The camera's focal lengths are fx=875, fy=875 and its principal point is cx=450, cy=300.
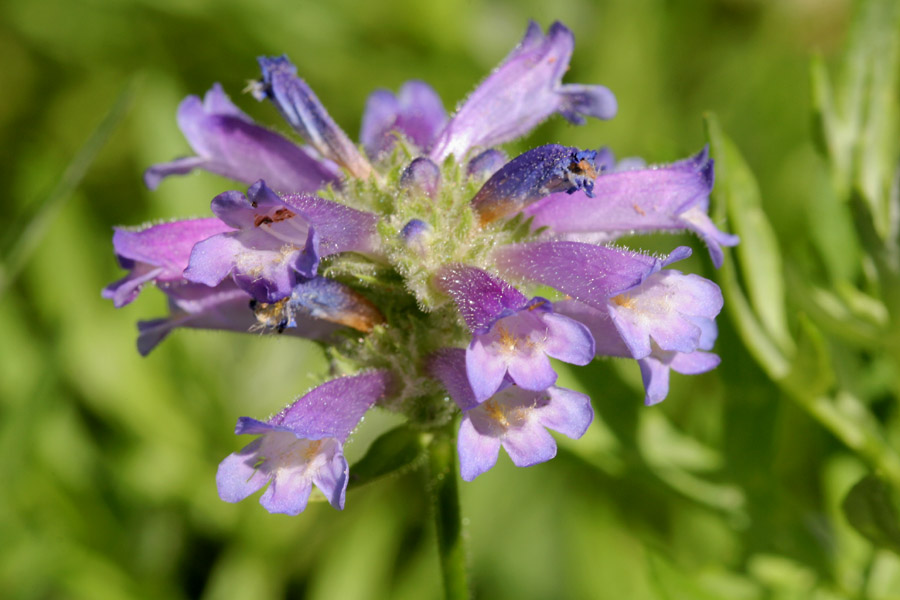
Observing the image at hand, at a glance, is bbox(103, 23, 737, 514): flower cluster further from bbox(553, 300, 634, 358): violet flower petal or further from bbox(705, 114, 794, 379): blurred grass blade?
bbox(705, 114, 794, 379): blurred grass blade

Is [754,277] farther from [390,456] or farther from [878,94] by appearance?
[390,456]

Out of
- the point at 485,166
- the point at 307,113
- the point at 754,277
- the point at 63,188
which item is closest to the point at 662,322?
the point at 485,166

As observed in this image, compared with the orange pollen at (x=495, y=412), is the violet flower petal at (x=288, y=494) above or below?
above

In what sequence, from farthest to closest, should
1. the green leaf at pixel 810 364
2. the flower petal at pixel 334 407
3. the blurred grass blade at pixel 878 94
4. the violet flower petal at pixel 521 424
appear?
the blurred grass blade at pixel 878 94, the green leaf at pixel 810 364, the flower petal at pixel 334 407, the violet flower petal at pixel 521 424

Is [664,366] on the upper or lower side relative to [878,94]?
lower

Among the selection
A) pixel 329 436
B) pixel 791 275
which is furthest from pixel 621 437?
pixel 329 436

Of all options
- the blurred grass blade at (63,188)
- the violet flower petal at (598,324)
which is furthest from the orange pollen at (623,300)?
the blurred grass blade at (63,188)

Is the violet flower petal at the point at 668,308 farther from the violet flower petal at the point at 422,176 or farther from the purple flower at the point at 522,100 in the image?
the purple flower at the point at 522,100
